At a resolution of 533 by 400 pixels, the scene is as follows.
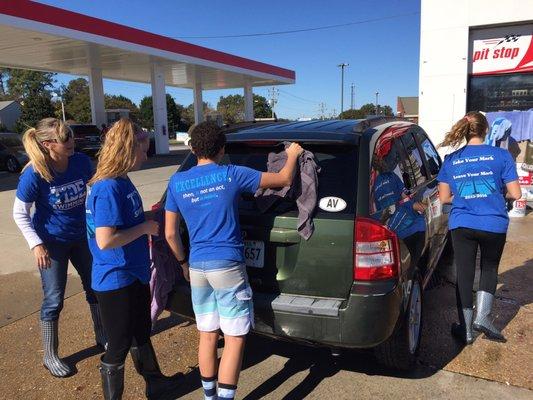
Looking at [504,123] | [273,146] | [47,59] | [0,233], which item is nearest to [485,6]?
[504,123]

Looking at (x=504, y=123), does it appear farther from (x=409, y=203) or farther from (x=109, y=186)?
(x=109, y=186)

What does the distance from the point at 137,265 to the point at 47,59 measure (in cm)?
2351

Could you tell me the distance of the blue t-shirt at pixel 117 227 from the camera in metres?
2.58

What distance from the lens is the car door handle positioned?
2.84 metres

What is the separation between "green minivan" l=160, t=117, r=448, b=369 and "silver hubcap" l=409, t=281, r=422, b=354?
0.6 inches

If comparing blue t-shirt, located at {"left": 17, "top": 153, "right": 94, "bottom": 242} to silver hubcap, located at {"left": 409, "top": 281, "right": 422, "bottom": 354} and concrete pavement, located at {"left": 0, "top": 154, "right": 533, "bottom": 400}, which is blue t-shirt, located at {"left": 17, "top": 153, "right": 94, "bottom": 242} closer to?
concrete pavement, located at {"left": 0, "top": 154, "right": 533, "bottom": 400}

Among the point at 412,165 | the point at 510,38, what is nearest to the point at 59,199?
the point at 412,165

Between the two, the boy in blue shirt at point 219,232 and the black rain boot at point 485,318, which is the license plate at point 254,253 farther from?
the black rain boot at point 485,318

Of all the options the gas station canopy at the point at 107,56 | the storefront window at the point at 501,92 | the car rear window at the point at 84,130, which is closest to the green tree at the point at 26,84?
the gas station canopy at the point at 107,56

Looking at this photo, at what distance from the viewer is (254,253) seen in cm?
297

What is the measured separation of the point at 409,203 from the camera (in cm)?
343

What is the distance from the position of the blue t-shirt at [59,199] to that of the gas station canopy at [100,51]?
1404 centimetres

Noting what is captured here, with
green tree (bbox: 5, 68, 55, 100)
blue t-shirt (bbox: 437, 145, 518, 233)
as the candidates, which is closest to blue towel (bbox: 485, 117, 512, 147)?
blue t-shirt (bbox: 437, 145, 518, 233)

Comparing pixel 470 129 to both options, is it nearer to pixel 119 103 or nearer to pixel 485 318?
pixel 485 318
